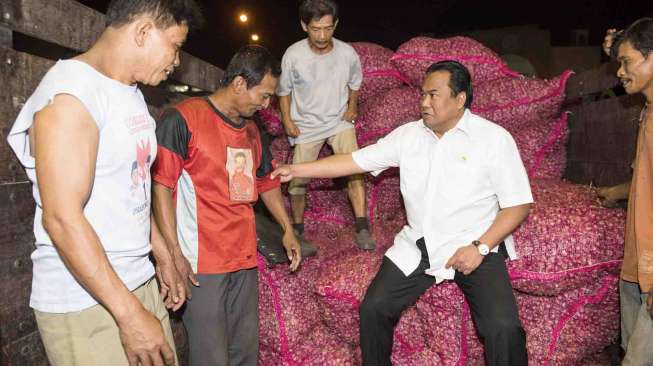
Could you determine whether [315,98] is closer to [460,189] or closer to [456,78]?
[456,78]

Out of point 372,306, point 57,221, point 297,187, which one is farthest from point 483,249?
point 57,221

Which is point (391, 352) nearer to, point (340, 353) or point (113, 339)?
point (340, 353)

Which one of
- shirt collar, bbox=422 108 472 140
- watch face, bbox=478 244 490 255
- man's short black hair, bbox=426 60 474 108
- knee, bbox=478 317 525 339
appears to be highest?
man's short black hair, bbox=426 60 474 108

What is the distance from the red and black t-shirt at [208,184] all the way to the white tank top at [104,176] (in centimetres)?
54

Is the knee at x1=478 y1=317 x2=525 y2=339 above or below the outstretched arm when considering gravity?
below

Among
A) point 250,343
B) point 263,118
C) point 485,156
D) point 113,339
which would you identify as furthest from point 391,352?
point 263,118

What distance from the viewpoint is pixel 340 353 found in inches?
92.8

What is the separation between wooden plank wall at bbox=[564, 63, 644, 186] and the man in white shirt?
63 centimetres

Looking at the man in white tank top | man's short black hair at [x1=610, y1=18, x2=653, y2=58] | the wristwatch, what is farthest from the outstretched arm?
man's short black hair at [x1=610, y1=18, x2=653, y2=58]

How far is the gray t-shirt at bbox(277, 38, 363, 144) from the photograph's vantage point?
297cm

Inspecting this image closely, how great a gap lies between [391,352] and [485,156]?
96cm

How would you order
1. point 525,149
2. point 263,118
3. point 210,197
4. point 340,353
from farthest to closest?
point 263,118
point 525,149
point 340,353
point 210,197

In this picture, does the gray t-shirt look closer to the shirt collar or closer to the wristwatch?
the shirt collar

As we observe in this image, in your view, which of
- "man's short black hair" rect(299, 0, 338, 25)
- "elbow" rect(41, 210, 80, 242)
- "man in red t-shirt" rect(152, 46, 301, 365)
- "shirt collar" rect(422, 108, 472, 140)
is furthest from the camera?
"man's short black hair" rect(299, 0, 338, 25)
